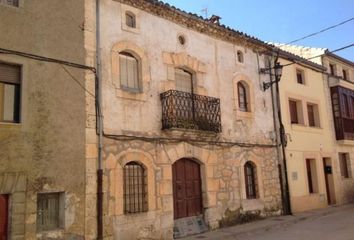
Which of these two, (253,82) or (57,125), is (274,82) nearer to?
(253,82)

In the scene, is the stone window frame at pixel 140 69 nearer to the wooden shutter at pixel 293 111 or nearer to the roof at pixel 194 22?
the roof at pixel 194 22

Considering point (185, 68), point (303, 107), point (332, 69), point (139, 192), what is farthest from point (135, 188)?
point (332, 69)

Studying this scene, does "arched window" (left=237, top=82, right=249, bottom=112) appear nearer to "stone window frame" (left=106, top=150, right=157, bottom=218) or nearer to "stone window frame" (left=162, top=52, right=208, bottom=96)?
"stone window frame" (left=162, top=52, right=208, bottom=96)

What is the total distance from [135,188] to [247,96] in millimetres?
5888

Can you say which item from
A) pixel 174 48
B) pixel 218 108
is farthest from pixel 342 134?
pixel 174 48

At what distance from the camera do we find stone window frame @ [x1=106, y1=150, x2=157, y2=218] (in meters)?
9.05

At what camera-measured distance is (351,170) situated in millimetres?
18844

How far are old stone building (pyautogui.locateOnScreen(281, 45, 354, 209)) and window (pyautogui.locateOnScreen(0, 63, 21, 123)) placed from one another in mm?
13998

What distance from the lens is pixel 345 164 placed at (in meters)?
18.9

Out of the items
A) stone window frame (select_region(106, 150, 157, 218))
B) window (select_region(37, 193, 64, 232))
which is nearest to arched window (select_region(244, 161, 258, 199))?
stone window frame (select_region(106, 150, 157, 218))

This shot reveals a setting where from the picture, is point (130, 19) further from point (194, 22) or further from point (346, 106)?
point (346, 106)

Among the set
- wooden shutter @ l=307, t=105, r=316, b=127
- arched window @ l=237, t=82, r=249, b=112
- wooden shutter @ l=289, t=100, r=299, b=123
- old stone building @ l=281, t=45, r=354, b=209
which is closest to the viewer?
arched window @ l=237, t=82, r=249, b=112

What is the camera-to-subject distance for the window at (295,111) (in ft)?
53.0

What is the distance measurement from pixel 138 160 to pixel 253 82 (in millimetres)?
6082
